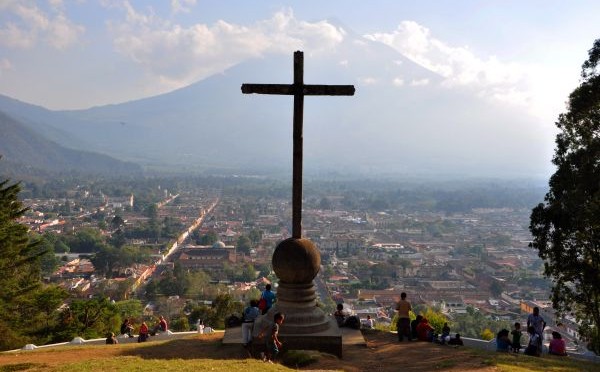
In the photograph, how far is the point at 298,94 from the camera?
8.42m

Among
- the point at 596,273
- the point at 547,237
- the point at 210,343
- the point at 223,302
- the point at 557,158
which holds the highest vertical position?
the point at 557,158

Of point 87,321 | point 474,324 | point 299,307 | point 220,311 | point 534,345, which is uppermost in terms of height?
point 299,307

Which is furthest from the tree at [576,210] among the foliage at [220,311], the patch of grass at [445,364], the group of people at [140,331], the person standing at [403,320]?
the foliage at [220,311]

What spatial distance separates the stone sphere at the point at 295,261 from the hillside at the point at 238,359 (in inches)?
48.3

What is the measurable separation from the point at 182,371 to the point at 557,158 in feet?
29.1

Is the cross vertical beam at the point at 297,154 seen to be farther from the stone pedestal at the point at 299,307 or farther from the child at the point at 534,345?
the child at the point at 534,345

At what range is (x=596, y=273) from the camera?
10.7 m

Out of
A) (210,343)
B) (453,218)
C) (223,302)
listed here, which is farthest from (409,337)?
(453,218)

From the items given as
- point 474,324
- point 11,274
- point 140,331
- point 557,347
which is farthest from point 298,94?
point 474,324

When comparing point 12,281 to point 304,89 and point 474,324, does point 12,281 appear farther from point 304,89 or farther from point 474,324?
point 474,324

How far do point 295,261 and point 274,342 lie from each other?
1220mm

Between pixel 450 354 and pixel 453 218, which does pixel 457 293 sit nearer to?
pixel 450 354

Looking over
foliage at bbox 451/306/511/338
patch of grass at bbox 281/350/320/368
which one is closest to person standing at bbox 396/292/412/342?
patch of grass at bbox 281/350/320/368

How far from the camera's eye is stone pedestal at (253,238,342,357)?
791cm
